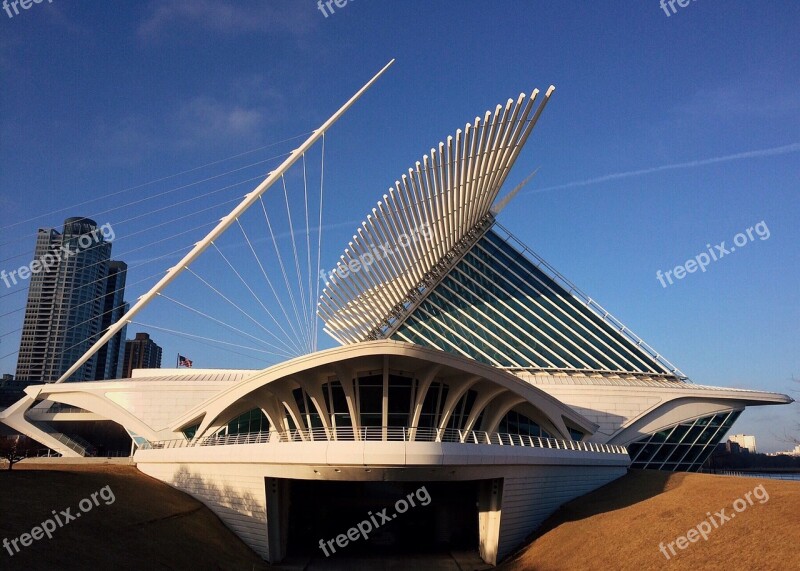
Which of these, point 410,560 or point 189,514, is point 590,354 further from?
point 189,514

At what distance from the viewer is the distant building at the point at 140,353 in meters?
173

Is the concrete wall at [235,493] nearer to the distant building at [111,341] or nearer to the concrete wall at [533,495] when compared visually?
the concrete wall at [533,495]

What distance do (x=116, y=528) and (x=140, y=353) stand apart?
163m

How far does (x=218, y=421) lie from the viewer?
118ft

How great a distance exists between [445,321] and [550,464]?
20.2 metres

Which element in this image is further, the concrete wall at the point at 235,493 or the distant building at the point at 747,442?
the distant building at the point at 747,442

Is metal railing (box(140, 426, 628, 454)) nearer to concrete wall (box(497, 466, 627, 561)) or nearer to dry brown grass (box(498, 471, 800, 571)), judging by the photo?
concrete wall (box(497, 466, 627, 561))

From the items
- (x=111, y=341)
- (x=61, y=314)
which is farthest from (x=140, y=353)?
(x=61, y=314)

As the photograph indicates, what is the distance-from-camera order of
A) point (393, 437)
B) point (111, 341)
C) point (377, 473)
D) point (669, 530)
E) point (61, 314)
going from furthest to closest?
point (111, 341) < point (61, 314) < point (393, 437) < point (377, 473) < point (669, 530)

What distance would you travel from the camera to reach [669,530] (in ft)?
76.4

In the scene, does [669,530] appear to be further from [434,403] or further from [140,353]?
[140,353]

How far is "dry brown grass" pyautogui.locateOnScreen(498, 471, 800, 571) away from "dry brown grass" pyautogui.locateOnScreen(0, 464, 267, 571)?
12588 mm

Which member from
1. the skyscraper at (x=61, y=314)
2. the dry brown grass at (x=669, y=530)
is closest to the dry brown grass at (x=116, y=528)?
the dry brown grass at (x=669, y=530)

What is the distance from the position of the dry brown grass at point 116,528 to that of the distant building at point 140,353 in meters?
152
